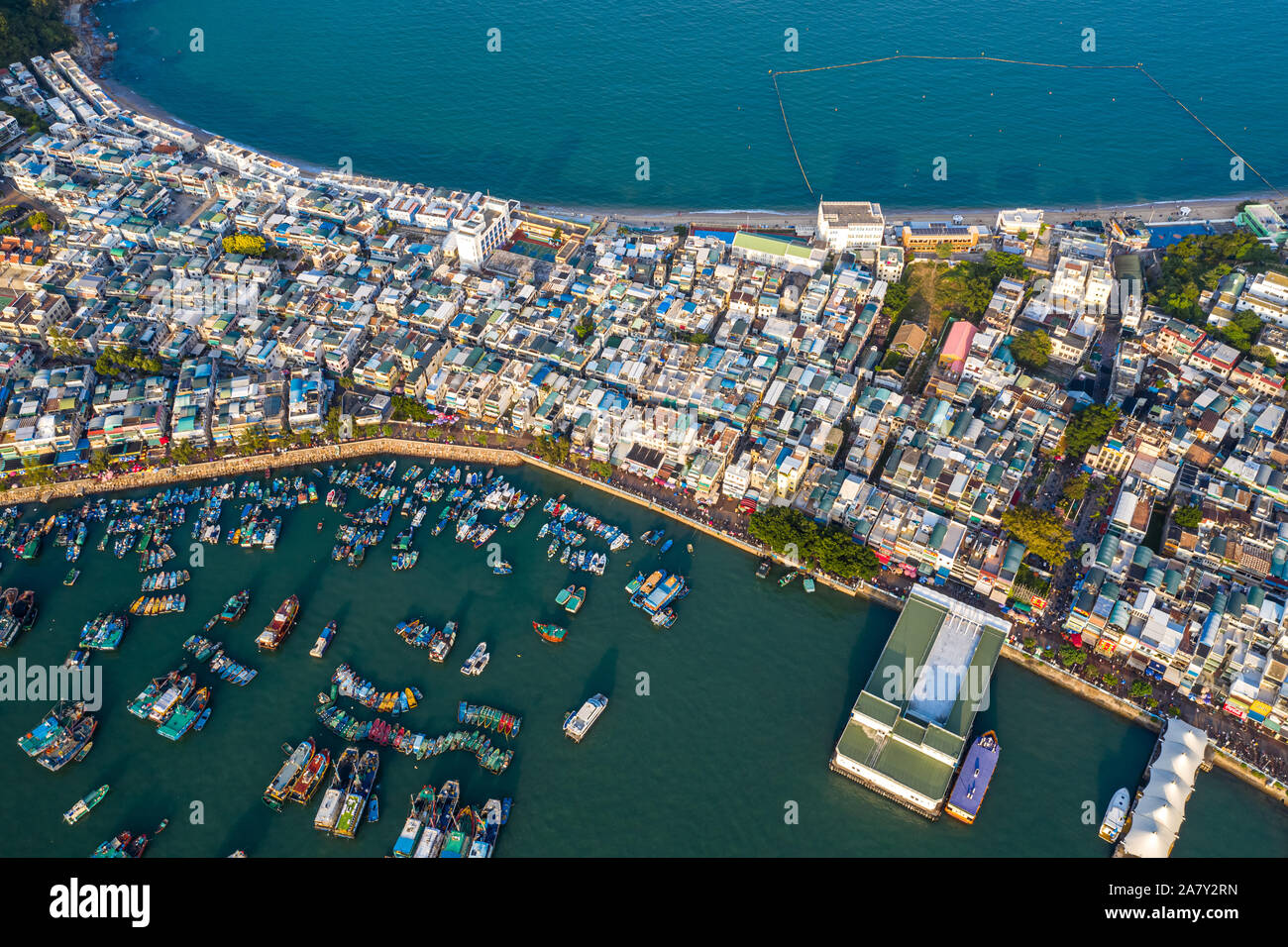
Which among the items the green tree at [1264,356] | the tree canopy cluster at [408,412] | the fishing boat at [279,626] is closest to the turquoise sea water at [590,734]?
the fishing boat at [279,626]

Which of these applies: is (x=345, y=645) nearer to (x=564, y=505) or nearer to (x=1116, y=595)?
(x=564, y=505)

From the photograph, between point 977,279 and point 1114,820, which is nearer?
point 1114,820

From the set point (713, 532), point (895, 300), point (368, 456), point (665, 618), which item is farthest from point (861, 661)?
point (368, 456)

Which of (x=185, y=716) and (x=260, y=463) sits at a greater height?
(x=260, y=463)

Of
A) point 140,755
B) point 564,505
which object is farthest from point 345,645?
point 564,505

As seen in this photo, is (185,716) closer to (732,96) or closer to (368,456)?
(368,456)

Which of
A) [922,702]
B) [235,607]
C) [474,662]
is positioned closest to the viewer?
[922,702]
